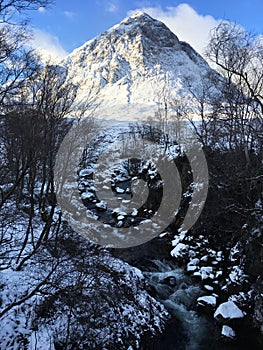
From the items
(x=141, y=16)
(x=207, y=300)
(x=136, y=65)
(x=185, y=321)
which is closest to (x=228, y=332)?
(x=185, y=321)

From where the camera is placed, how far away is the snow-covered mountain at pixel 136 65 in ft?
192

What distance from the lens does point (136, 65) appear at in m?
73.9

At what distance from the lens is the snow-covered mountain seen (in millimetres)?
58656

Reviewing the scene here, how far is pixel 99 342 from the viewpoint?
6125mm

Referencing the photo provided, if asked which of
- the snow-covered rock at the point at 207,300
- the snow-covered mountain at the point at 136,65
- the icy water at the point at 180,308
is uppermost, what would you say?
the snow-covered mountain at the point at 136,65

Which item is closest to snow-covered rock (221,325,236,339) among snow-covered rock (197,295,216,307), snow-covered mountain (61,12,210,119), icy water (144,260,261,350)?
icy water (144,260,261,350)

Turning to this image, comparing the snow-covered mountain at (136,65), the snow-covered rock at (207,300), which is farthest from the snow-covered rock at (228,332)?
the snow-covered mountain at (136,65)

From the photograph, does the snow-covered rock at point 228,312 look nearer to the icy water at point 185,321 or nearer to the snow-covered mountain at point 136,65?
the icy water at point 185,321

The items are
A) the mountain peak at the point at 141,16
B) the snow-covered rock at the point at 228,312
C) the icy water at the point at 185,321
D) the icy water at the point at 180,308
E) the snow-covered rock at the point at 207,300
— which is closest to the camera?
the icy water at the point at 185,321

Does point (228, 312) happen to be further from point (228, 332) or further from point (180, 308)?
point (180, 308)

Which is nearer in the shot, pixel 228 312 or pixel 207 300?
pixel 228 312

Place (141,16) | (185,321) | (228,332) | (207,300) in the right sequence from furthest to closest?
(141,16) → (207,300) → (185,321) → (228,332)

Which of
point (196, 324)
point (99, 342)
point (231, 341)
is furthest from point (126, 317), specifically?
point (231, 341)

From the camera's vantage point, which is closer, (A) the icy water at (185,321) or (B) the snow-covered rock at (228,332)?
(A) the icy water at (185,321)
